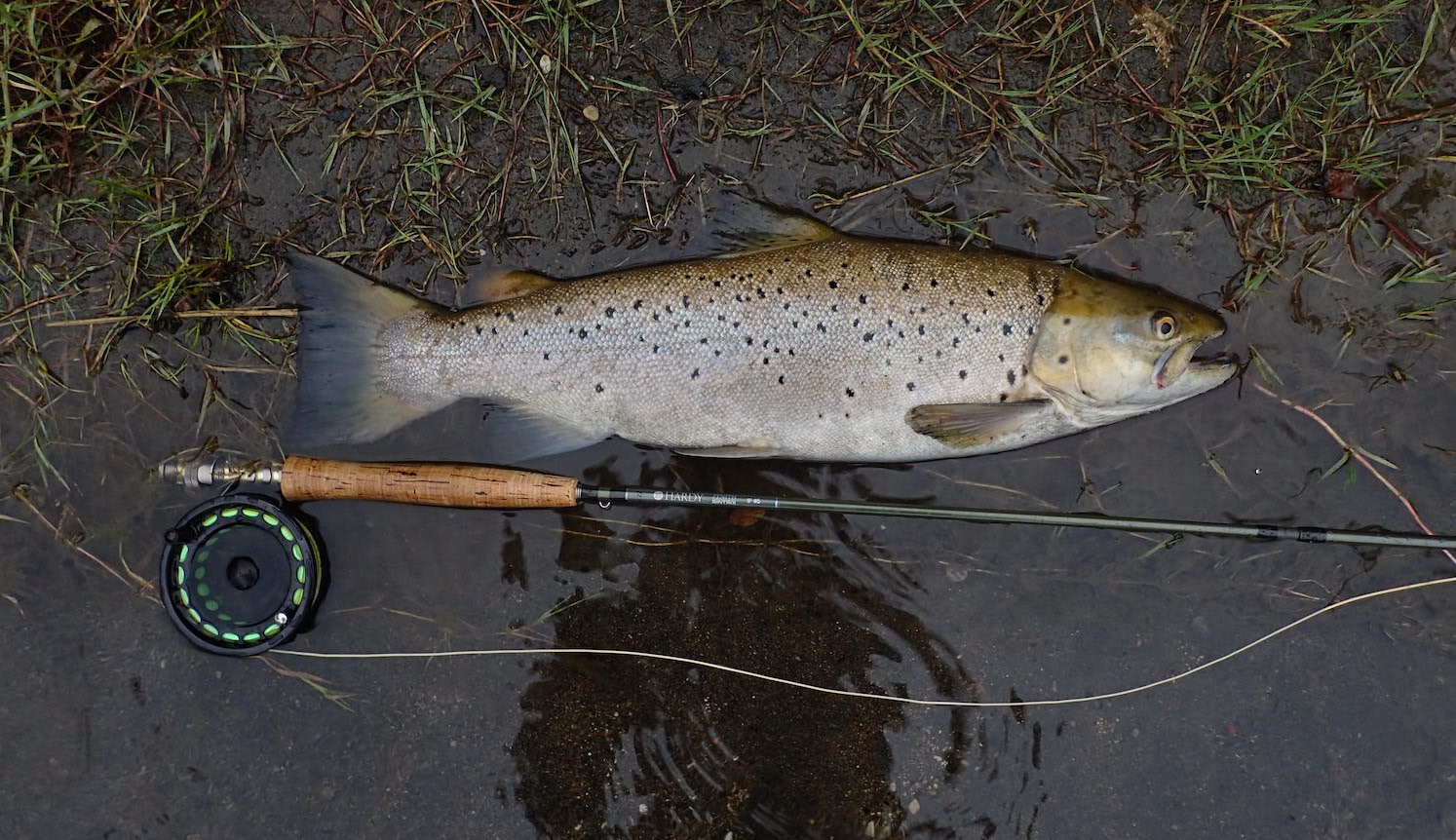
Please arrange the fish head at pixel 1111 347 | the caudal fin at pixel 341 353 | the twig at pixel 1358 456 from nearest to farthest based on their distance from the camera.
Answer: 1. the fish head at pixel 1111 347
2. the caudal fin at pixel 341 353
3. the twig at pixel 1358 456

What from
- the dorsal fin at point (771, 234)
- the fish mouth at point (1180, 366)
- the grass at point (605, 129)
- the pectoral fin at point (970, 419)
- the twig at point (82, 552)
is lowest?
the twig at point (82, 552)

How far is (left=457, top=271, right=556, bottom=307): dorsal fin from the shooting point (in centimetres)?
239

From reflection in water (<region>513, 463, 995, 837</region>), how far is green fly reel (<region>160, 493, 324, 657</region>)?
749mm

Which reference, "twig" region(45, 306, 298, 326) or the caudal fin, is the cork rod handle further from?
"twig" region(45, 306, 298, 326)

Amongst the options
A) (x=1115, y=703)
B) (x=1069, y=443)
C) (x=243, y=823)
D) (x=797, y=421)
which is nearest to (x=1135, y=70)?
(x=1069, y=443)

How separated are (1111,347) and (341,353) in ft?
7.23

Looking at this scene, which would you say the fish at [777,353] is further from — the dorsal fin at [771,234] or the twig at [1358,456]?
the twig at [1358,456]

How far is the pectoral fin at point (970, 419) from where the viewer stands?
227 centimetres

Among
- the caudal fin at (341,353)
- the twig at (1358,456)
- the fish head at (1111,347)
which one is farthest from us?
the twig at (1358,456)

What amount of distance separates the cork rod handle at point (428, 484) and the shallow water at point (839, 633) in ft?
0.73

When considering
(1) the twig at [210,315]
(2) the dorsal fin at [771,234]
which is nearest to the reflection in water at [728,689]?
(2) the dorsal fin at [771,234]

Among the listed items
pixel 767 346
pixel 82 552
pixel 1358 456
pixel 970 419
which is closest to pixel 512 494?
pixel 767 346

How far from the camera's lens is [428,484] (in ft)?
7.57

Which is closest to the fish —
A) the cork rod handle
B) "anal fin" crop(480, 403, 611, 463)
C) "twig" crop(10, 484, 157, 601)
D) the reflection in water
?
"anal fin" crop(480, 403, 611, 463)
